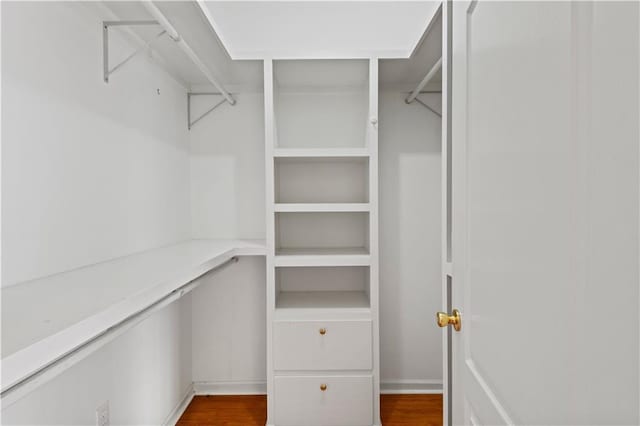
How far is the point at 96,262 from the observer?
142cm

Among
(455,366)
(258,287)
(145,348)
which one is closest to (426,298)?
(258,287)

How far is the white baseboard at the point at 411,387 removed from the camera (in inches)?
98.7

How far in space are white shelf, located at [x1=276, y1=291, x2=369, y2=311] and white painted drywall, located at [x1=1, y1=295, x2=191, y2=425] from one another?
0.62 m

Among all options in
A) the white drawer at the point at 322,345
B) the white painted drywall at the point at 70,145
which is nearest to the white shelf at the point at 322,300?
the white drawer at the point at 322,345

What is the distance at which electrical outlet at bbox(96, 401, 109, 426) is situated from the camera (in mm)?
1453

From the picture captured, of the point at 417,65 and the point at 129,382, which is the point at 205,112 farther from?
the point at 129,382

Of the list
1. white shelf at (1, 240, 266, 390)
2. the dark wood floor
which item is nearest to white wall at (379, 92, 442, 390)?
the dark wood floor

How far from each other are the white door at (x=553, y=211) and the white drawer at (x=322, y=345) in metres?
1.08

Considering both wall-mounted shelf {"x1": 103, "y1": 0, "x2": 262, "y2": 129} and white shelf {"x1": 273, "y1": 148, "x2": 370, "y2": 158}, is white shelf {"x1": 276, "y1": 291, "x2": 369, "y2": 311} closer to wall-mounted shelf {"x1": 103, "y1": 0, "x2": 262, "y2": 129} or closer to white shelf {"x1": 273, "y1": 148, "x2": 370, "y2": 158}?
white shelf {"x1": 273, "y1": 148, "x2": 370, "y2": 158}

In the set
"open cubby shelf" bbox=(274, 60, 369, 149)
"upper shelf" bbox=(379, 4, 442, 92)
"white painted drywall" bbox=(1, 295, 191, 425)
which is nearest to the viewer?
"white painted drywall" bbox=(1, 295, 191, 425)

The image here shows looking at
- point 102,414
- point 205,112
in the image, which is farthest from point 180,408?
point 205,112

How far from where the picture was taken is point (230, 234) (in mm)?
2514

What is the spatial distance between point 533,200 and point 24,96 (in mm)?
1287

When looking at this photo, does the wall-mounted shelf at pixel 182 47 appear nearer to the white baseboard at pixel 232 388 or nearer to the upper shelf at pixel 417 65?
the upper shelf at pixel 417 65
